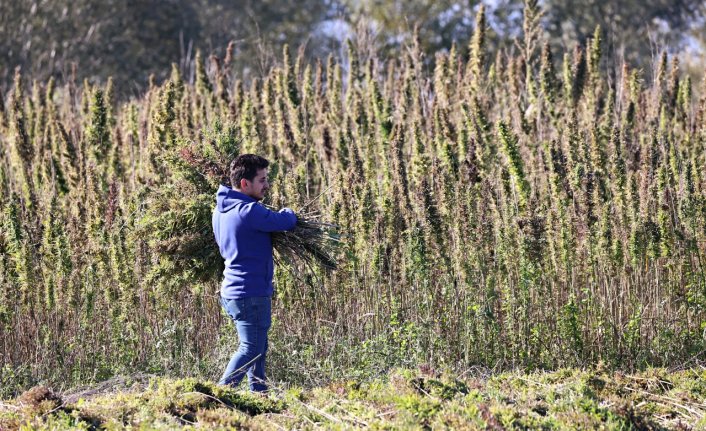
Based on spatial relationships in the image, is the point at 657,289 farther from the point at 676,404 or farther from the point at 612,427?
the point at 612,427

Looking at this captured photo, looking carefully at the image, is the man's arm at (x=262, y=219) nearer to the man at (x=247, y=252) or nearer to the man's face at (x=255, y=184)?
the man at (x=247, y=252)

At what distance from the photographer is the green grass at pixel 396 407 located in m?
4.73

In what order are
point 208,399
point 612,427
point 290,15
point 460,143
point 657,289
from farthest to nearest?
point 290,15 < point 460,143 < point 657,289 < point 208,399 < point 612,427

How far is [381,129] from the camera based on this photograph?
30.8 feet

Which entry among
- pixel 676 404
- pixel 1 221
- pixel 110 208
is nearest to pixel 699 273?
pixel 676 404

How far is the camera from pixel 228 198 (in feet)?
18.8

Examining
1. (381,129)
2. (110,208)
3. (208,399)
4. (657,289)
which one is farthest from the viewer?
(381,129)

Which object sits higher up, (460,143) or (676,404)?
(460,143)

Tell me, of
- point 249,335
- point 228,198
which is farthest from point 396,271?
point 228,198

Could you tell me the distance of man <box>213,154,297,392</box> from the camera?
5.62 metres

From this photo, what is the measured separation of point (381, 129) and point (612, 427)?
16.7 feet

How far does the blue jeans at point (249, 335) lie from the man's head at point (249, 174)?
2.12 feet

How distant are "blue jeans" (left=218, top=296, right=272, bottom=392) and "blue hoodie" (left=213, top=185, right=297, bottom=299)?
0.17 ft

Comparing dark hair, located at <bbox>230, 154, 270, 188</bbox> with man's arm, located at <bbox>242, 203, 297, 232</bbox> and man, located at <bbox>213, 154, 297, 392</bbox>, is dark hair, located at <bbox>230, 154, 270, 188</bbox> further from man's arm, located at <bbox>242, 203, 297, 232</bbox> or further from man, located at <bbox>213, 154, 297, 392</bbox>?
man's arm, located at <bbox>242, 203, 297, 232</bbox>
